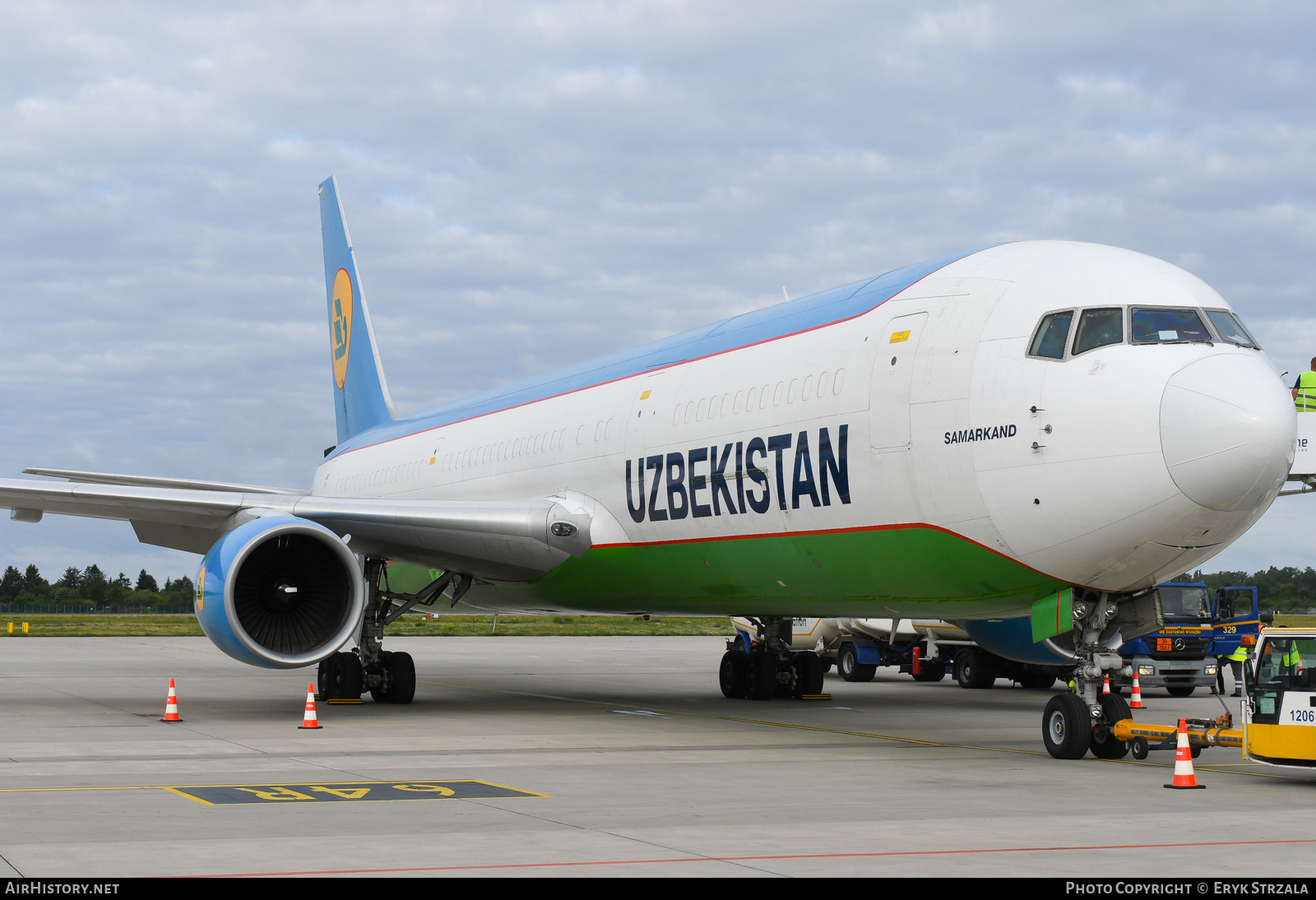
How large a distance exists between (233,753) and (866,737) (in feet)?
20.1

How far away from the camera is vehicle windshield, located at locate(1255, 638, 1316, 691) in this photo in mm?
9875

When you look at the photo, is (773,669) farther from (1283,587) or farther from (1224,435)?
(1283,587)

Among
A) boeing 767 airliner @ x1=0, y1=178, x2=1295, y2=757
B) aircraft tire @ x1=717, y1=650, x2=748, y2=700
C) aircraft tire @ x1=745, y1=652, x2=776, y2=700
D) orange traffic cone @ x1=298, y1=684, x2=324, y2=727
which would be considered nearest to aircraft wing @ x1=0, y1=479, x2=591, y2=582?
boeing 767 airliner @ x1=0, y1=178, x2=1295, y2=757

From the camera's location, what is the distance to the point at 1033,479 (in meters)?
10.4

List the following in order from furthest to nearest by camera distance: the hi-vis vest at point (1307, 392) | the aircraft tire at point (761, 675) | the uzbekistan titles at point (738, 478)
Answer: the aircraft tire at point (761, 675) → the hi-vis vest at point (1307, 392) → the uzbekistan titles at point (738, 478)

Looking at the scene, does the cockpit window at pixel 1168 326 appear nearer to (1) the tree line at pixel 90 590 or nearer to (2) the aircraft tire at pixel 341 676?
(2) the aircraft tire at pixel 341 676

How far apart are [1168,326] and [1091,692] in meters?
3.02

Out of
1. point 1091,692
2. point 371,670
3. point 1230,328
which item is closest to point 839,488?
point 1091,692

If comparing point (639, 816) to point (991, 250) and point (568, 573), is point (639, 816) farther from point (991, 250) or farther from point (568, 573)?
point (568, 573)

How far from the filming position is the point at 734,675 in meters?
19.2

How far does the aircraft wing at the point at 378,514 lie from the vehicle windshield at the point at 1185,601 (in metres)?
10.7

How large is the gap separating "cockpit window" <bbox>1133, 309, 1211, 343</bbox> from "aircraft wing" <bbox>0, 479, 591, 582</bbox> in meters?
7.41

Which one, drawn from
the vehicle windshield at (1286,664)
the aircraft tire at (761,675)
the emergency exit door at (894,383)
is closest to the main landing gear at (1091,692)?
the vehicle windshield at (1286,664)

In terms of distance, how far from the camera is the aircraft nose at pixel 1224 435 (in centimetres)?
959
